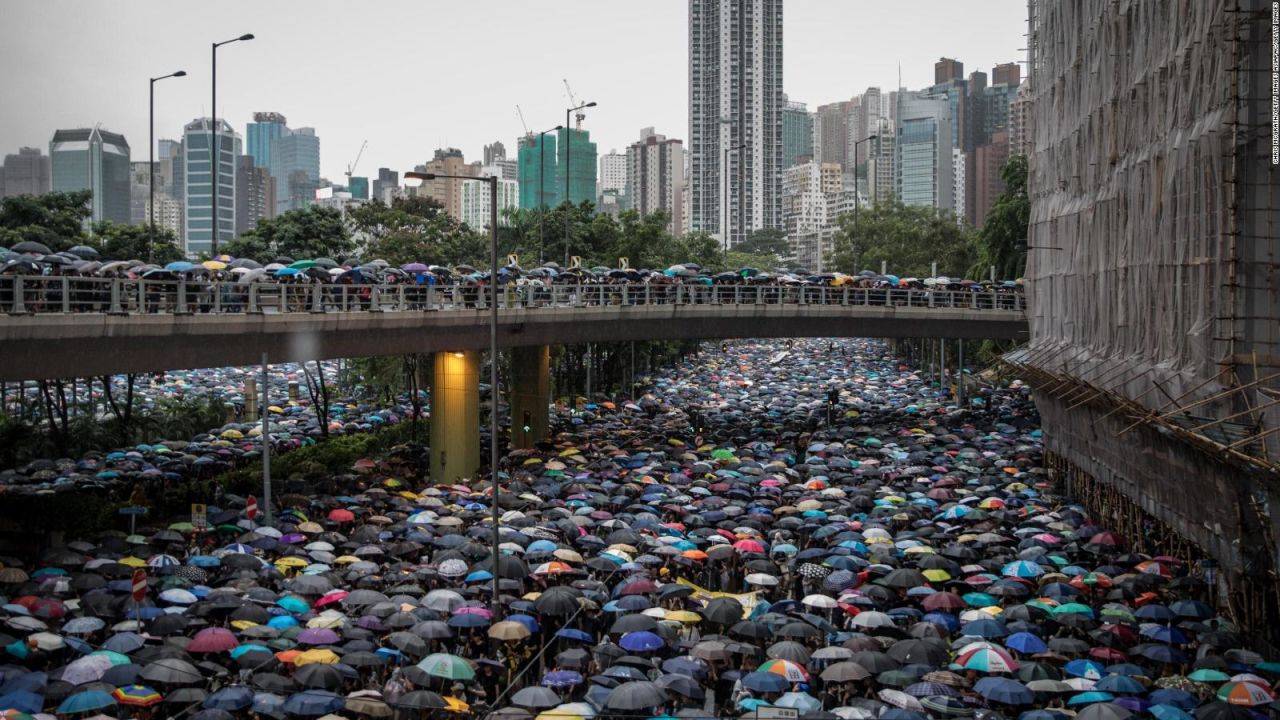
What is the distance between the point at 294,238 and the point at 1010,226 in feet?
125

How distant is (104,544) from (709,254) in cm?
8483

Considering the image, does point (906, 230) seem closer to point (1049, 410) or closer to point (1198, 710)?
point (1049, 410)

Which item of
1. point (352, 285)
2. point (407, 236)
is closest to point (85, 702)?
point (352, 285)

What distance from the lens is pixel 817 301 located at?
199ft

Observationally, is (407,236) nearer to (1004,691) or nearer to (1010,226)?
(1010,226)

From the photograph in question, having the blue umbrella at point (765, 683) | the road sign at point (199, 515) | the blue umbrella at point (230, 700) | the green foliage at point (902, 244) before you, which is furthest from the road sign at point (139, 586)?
the green foliage at point (902, 244)

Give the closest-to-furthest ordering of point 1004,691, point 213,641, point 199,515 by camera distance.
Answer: point 1004,691 → point 213,641 → point 199,515

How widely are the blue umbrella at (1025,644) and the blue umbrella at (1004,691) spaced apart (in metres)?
1.90

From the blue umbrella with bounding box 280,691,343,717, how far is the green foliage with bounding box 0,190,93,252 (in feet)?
148

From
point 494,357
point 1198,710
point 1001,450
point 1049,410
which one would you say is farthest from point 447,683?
point 1001,450

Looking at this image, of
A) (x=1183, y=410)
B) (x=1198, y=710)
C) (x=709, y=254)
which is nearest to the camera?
(x=1198, y=710)

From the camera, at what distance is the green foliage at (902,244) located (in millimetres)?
107438

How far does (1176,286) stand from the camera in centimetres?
2661

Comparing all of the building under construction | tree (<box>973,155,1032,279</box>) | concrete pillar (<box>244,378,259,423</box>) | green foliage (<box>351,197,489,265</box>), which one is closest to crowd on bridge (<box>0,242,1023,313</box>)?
concrete pillar (<box>244,378,259,423</box>)
